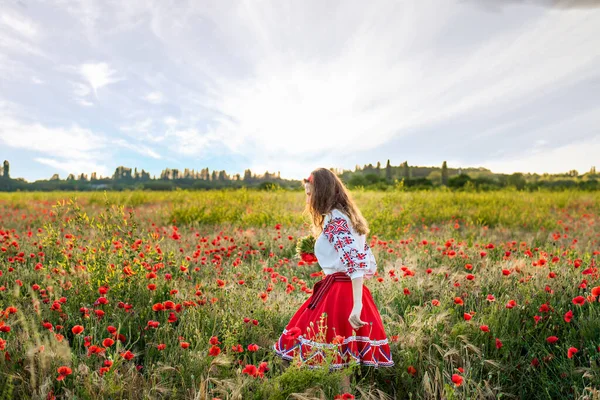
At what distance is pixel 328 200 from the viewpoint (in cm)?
311

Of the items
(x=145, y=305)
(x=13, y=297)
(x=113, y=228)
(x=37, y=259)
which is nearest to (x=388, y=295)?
(x=145, y=305)

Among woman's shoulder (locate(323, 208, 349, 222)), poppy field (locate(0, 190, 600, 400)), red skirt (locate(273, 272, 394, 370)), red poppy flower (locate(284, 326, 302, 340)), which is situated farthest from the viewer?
woman's shoulder (locate(323, 208, 349, 222))

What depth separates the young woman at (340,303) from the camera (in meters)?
2.79

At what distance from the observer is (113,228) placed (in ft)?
13.0

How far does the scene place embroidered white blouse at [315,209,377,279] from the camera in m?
2.77

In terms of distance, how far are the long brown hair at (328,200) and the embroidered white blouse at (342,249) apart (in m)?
0.06

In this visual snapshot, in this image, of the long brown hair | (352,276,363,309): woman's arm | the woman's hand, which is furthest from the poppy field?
the long brown hair

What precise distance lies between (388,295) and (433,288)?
501mm

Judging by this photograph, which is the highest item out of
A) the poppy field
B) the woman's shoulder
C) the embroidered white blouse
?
the woman's shoulder

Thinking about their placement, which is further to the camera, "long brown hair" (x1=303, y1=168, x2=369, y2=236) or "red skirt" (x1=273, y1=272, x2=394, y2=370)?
"long brown hair" (x1=303, y1=168, x2=369, y2=236)

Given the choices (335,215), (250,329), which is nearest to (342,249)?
(335,215)

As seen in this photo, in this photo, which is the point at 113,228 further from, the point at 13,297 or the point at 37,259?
the point at 37,259

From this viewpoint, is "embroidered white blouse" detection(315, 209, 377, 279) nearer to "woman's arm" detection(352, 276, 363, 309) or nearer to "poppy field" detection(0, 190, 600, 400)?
"woman's arm" detection(352, 276, 363, 309)

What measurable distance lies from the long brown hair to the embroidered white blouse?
56 mm
